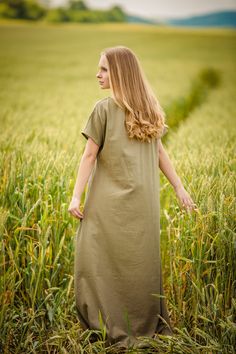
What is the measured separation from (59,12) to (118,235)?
71.0 metres

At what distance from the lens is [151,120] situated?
2.54 meters

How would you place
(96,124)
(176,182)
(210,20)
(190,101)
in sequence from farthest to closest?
1. (210,20)
2. (190,101)
3. (176,182)
4. (96,124)

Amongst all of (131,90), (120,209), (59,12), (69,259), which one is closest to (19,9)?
(59,12)

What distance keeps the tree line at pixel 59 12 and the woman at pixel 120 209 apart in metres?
63.4

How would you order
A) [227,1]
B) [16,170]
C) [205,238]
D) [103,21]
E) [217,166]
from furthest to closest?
1. [227,1]
2. [103,21]
3. [217,166]
4. [16,170]
5. [205,238]

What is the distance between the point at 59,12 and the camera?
68000mm

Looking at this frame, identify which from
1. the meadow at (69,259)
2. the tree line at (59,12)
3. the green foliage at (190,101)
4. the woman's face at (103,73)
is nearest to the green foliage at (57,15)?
the tree line at (59,12)

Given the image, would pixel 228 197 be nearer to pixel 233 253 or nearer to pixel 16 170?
pixel 233 253

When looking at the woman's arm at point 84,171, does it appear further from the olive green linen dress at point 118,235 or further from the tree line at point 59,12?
the tree line at point 59,12

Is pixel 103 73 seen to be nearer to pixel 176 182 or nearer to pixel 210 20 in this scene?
pixel 176 182

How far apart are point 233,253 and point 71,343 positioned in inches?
42.6

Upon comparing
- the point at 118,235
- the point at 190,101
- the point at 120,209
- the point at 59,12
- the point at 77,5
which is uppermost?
the point at 77,5

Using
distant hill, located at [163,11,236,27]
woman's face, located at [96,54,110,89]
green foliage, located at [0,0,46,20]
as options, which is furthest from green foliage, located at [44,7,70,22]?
woman's face, located at [96,54,110,89]

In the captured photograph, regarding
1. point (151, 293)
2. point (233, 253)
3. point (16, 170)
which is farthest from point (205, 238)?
point (16, 170)
